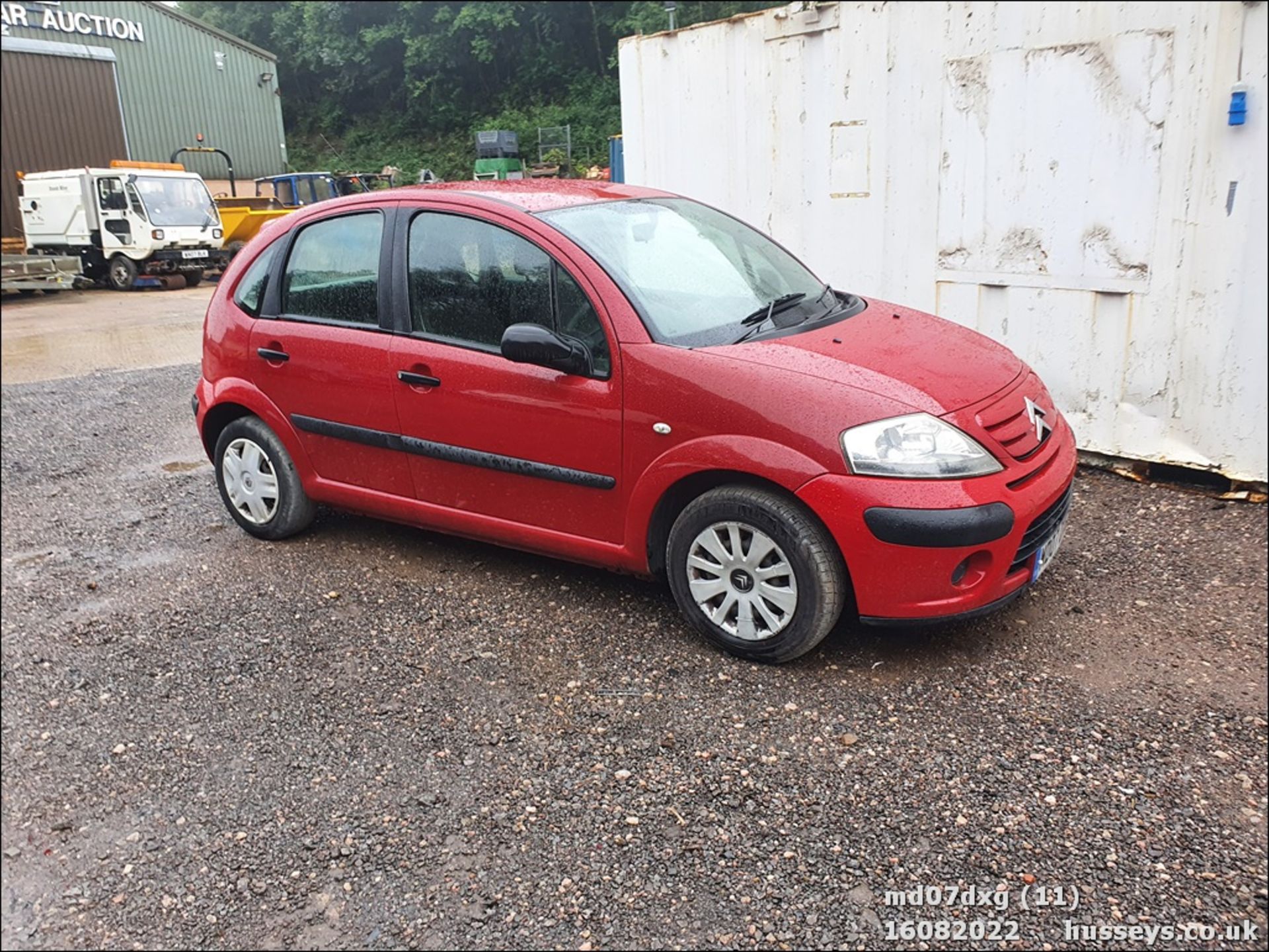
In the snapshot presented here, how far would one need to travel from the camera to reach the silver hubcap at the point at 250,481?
4.57 m

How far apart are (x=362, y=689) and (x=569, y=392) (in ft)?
4.08

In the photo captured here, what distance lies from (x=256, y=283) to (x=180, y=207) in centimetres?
1221

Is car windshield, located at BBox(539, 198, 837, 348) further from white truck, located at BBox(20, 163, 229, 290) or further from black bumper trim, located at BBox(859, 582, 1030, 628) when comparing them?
white truck, located at BBox(20, 163, 229, 290)

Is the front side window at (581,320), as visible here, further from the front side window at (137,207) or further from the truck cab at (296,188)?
the front side window at (137,207)

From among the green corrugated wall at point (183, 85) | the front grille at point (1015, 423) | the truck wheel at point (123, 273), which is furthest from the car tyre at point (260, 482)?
the truck wheel at point (123, 273)

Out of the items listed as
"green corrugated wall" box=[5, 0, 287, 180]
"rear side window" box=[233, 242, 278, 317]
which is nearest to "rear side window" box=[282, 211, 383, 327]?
"rear side window" box=[233, 242, 278, 317]

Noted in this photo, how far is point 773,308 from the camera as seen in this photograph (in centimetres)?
381

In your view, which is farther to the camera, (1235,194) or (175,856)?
(1235,194)

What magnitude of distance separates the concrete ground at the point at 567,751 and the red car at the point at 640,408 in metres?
0.33

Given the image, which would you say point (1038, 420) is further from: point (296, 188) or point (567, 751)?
point (296, 188)

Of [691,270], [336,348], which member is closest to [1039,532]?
[691,270]

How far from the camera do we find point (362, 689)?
334cm

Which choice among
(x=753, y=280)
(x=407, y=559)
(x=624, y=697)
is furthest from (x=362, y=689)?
(x=753, y=280)

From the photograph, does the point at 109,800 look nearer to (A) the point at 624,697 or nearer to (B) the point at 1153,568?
(A) the point at 624,697
